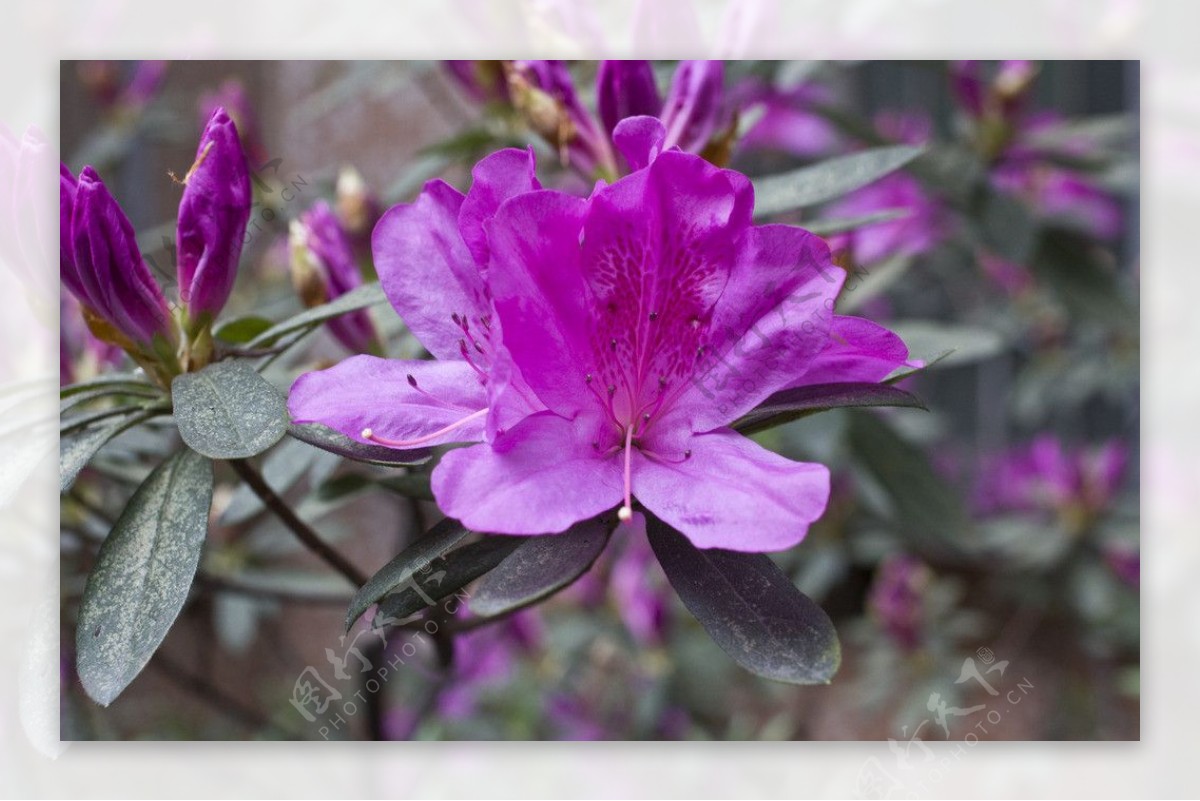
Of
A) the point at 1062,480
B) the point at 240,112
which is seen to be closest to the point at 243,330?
the point at 240,112

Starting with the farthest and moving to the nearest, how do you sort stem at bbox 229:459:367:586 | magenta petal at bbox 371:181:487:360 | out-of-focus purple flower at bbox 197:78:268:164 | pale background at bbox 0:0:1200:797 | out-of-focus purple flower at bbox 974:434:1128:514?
out-of-focus purple flower at bbox 974:434:1128:514, out-of-focus purple flower at bbox 197:78:268:164, pale background at bbox 0:0:1200:797, stem at bbox 229:459:367:586, magenta petal at bbox 371:181:487:360

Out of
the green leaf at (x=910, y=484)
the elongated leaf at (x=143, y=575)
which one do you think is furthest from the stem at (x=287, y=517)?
the green leaf at (x=910, y=484)

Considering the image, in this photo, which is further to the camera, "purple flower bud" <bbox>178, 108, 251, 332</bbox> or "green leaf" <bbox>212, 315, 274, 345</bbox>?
"green leaf" <bbox>212, 315, 274, 345</bbox>

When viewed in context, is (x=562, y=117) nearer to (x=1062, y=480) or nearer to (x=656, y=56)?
(x=656, y=56)

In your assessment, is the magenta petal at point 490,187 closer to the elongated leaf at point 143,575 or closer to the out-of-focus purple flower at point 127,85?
the elongated leaf at point 143,575

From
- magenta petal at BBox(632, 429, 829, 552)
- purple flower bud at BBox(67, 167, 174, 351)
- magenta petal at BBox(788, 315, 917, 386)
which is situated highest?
purple flower bud at BBox(67, 167, 174, 351)

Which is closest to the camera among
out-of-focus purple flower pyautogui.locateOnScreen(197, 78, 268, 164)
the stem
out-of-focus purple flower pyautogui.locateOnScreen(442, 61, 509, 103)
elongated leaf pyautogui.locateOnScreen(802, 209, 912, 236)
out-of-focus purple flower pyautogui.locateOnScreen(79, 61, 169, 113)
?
the stem

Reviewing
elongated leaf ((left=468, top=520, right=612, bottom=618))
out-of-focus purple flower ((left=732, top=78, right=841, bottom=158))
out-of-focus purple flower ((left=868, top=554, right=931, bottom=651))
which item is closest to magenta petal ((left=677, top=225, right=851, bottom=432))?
elongated leaf ((left=468, top=520, right=612, bottom=618))

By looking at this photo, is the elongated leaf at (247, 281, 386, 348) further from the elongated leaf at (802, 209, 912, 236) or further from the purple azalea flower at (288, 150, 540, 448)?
the elongated leaf at (802, 209, 912, 236)
